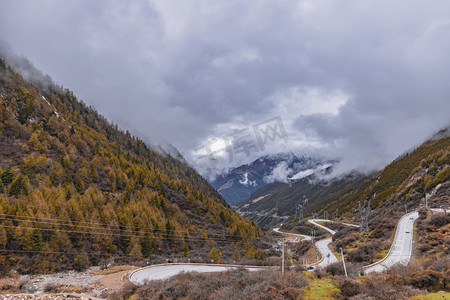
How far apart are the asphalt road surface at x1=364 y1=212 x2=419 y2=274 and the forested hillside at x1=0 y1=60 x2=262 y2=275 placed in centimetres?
2957

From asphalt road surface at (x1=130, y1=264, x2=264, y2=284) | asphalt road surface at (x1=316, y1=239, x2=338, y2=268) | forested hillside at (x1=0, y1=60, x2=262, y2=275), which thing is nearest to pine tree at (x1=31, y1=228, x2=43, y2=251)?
forested hillside at (x1=0, y1=60, x2=262, y2=275)

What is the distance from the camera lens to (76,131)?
83500mm

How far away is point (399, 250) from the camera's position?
115 ft

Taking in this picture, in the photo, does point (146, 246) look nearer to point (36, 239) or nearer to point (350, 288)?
point (36, 239)

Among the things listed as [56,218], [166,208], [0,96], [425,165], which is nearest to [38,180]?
[56,218]

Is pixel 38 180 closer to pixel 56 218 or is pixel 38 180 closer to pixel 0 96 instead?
pixel 56 218

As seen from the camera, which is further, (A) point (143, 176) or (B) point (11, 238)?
(A) point (143, 176)

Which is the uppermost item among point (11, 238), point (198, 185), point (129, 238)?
point (198, 185)

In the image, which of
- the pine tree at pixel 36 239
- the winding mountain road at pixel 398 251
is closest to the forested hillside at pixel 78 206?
the pine tree at pixel 36 239

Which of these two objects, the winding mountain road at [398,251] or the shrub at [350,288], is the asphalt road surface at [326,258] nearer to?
the winding mountain road at [398,251]

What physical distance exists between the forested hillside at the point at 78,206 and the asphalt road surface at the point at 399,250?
97.0 feet

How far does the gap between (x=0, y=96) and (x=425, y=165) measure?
163 metres

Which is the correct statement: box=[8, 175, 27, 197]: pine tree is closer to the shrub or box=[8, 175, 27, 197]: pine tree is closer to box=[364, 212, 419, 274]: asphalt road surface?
the shrub

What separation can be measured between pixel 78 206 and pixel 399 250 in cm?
5382
